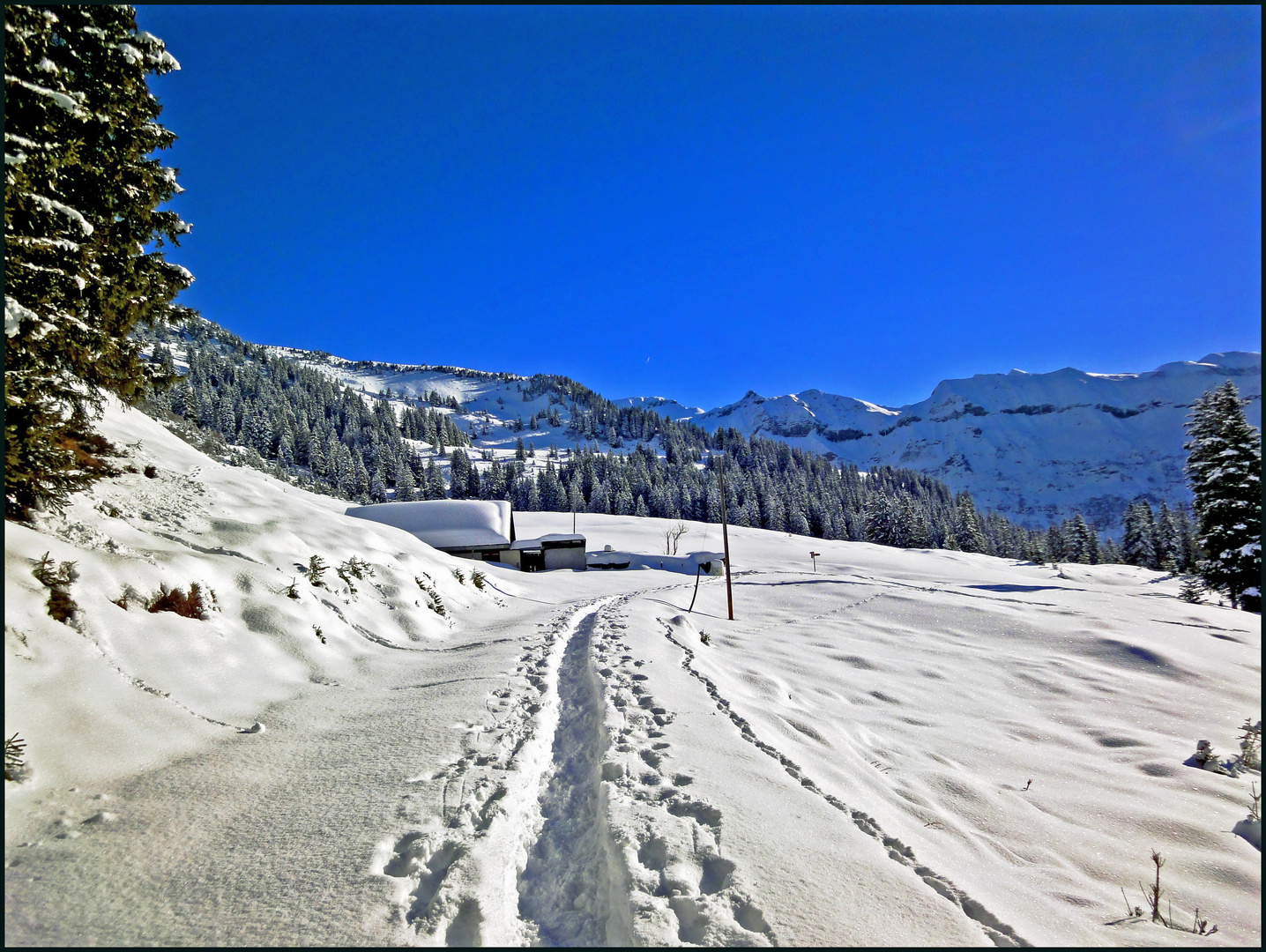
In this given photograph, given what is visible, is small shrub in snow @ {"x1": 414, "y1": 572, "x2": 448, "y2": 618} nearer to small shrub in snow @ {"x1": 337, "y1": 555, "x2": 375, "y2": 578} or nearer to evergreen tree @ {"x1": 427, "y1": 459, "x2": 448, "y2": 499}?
small shrub in snow @ {"x1": 337, "y1": 555, "x2": 375, "y2": 578}

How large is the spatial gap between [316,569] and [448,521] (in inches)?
1274

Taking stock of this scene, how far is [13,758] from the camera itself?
3.54m

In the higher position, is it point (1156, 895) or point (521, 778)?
point (521, 778)

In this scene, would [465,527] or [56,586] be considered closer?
[56,586]

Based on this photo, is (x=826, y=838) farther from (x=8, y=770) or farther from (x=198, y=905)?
(x=8, y=770)

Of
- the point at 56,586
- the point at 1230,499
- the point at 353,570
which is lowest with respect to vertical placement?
the point at 353,570

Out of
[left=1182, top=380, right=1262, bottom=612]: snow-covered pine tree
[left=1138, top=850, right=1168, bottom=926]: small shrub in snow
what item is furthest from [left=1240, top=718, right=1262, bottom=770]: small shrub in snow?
[left=1182, top=380, right=1262, bottom=612]: snow-covered pine tree

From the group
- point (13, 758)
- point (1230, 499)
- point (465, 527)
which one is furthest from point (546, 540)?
point (13, 758)

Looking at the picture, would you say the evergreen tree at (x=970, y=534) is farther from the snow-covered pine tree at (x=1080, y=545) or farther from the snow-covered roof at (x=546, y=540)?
the snow-covered roof at (x=546, y=540)

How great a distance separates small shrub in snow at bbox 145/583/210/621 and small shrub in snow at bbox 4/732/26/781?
270 cm

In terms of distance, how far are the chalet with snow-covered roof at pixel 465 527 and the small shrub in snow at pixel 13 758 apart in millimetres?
34708

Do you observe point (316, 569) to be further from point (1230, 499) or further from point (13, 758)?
point (1230, 499)

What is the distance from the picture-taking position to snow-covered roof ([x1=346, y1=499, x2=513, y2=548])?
3925cm

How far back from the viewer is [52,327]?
5035mm
